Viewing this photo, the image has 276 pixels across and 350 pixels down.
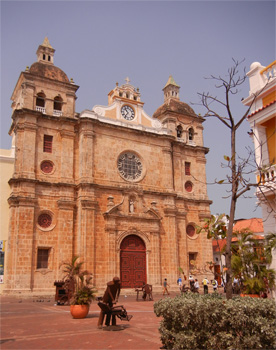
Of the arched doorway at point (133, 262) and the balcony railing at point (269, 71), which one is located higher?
the balcony railing at point (269, 71)

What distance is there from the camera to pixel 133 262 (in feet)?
83.4

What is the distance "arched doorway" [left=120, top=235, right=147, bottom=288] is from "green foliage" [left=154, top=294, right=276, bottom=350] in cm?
1842

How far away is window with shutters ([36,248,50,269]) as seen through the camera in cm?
2277

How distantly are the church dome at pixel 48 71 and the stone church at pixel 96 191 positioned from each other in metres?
0.08

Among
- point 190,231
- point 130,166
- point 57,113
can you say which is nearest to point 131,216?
point 130,166

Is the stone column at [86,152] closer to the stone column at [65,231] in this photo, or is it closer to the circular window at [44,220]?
the stone column at [65,231]

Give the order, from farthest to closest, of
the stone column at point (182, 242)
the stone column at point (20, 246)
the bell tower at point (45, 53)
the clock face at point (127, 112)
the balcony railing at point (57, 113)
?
the clock face at point (127, 112) < the bell tower at point (45, 53) < the stone column at point (182, 242) < the balcony railing at point (57, 113) < the stone column at point (20, 246)

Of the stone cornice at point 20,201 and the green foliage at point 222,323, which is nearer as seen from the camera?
the green foliage at point 222,323

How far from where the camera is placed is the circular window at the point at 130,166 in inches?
1071

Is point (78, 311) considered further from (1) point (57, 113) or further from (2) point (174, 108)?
(2) point (174, 108)

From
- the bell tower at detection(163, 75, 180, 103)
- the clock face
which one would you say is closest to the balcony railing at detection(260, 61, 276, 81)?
the clock face

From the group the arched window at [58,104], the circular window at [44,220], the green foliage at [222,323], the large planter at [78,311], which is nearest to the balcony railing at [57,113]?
the arched window at [58,104]

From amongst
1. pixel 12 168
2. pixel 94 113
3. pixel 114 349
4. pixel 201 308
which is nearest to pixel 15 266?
pixel 12 168

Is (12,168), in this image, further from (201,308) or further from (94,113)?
(201,308)
